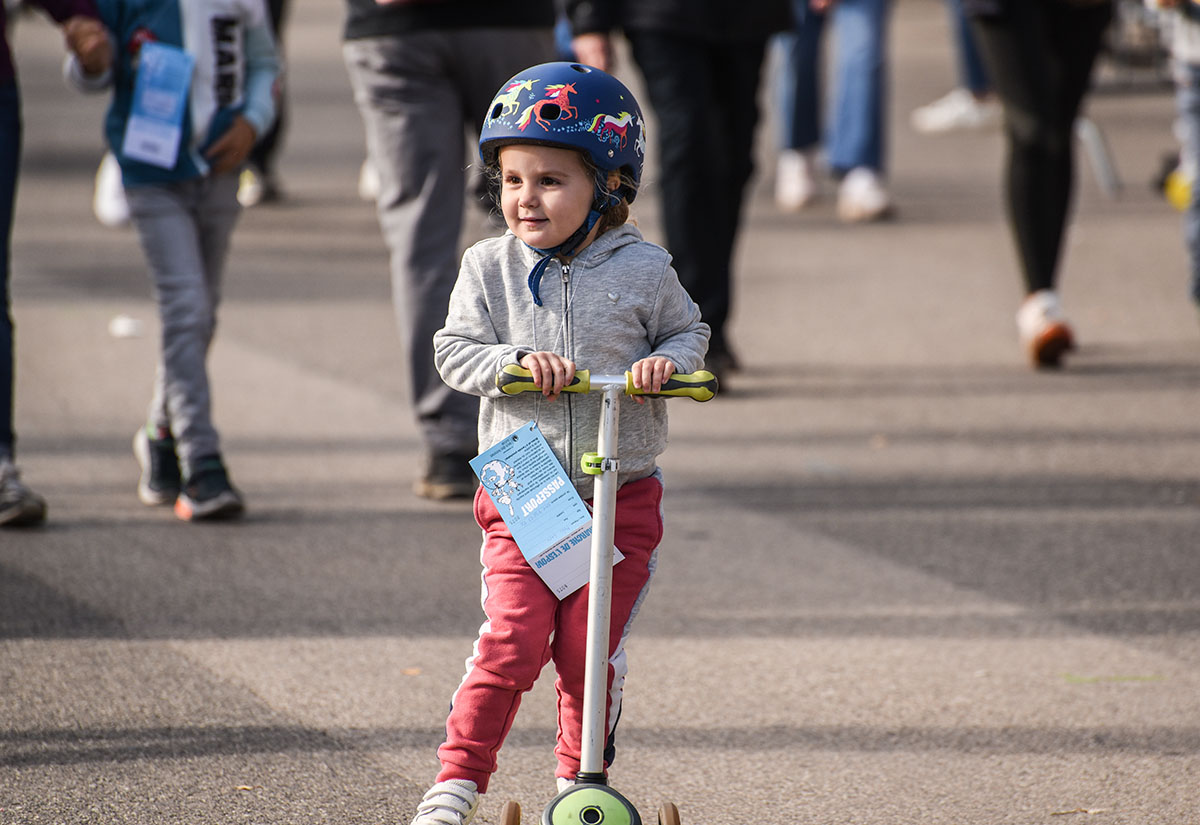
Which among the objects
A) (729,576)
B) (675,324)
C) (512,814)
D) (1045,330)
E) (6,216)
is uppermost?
(675,324)

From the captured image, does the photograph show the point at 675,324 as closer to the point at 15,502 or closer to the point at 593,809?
the point at 593,809

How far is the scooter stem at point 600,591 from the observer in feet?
9.12

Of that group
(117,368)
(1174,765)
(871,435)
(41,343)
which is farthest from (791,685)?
(41,343)

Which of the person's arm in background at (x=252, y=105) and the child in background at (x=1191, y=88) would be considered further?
the child in background at (x=1191, y=88)

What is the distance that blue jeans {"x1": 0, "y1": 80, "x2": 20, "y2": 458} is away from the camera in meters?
4.78

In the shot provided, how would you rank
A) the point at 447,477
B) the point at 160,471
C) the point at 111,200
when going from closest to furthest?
the point at 160,471 → the point at 447,477 → the point at 111,200

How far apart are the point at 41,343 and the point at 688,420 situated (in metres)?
2.95

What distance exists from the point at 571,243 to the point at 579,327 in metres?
0.16

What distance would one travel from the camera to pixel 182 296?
4988 millimetres

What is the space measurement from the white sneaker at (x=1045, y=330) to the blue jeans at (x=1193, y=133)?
2.02 feet

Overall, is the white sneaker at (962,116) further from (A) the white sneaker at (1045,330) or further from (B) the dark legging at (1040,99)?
(A) the white sneaker at (1045,330)

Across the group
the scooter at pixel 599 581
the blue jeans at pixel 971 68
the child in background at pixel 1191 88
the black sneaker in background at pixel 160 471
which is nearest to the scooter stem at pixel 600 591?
the scooter at pixel 599 581

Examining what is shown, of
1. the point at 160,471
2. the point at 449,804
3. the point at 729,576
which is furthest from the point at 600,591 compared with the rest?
the point at 160,471

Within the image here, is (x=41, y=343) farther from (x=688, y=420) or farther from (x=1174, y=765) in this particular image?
(x=1174, y=765)
